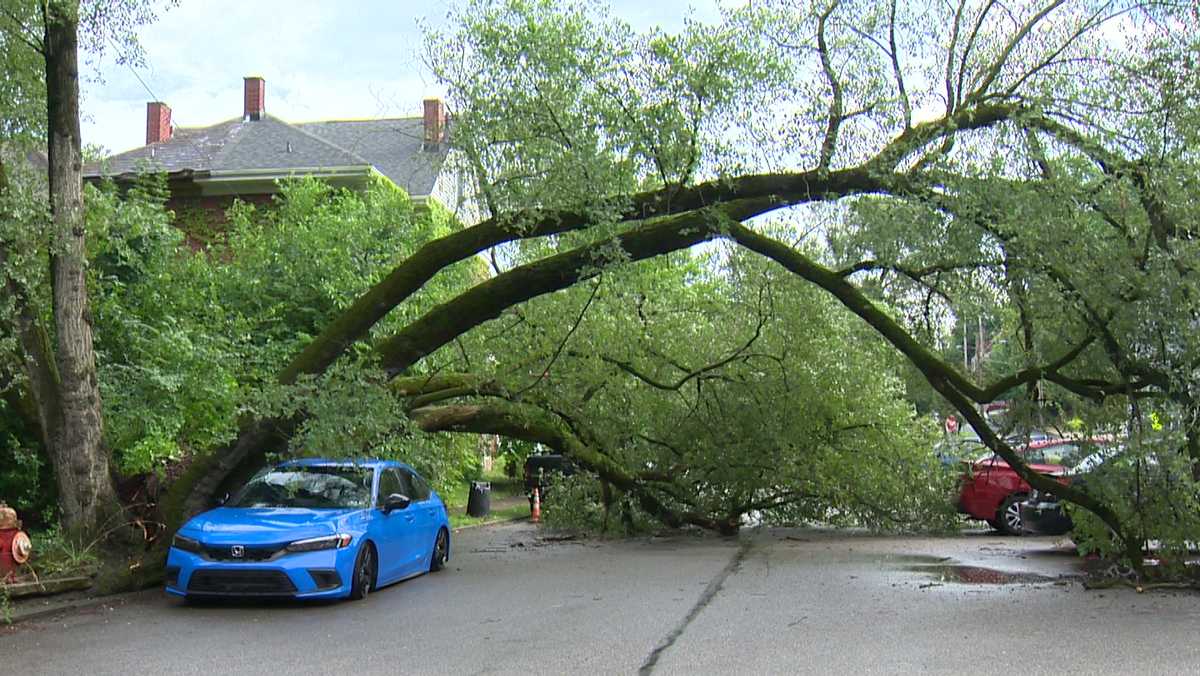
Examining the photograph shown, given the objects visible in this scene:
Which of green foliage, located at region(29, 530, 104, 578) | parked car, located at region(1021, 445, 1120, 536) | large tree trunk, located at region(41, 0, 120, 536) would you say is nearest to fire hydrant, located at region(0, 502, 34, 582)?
green foliage, located at region(29, 530, 104, 578)

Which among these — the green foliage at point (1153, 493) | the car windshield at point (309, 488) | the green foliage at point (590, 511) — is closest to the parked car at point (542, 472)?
the green foliage at point (590, 511)

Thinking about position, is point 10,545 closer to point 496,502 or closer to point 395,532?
point 395,532

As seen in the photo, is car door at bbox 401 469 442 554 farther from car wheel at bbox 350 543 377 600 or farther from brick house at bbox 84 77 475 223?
brick house at bbox 84 77 475 223

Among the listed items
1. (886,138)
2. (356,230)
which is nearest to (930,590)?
(886,138)

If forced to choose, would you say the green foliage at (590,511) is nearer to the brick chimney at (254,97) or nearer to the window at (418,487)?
the window at (418,487)

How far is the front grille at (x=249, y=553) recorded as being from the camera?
10297 millimetres

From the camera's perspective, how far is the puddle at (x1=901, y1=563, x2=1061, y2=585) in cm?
1244

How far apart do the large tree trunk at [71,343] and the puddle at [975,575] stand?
918 cm

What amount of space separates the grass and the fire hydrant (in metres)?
11.0

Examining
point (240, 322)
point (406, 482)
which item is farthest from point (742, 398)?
point (240, 322)

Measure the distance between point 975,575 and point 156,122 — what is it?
30.3 metres

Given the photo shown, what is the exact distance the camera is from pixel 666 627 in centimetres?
938

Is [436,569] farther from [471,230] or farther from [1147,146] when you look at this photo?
[1147,146]

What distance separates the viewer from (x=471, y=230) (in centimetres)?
1248
